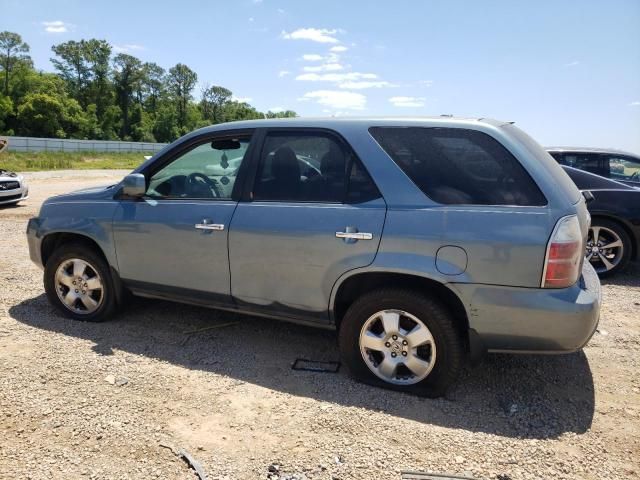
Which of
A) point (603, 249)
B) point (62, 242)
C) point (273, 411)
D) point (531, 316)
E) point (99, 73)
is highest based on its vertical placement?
point (99, 73)

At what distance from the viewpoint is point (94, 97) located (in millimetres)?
87312

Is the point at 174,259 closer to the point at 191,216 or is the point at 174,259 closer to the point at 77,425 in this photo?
the point at 191,216

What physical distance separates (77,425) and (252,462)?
1110 mm

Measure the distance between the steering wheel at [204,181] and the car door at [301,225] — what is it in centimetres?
32

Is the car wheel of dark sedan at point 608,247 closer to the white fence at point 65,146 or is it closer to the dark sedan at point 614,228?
the dark sedan at point 614,228

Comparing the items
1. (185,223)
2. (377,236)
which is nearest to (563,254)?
(377,236)

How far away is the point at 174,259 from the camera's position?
3932 millimetres

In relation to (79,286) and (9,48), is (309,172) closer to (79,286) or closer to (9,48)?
(79,286)

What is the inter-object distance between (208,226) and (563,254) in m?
2.42

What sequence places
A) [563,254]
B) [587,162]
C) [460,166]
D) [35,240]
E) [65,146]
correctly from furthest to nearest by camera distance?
[65,146], [587,162], [35,240], [460,166], [563,254]

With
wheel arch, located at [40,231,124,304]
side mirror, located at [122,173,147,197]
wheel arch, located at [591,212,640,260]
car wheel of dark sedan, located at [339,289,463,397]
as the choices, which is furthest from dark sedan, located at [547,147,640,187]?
wheel arch, located at [40,231,124,304]

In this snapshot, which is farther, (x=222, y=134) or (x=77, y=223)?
(x=77, y=223)

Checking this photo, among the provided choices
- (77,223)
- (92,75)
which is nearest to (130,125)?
(92,75)

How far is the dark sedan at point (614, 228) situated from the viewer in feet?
20.5
